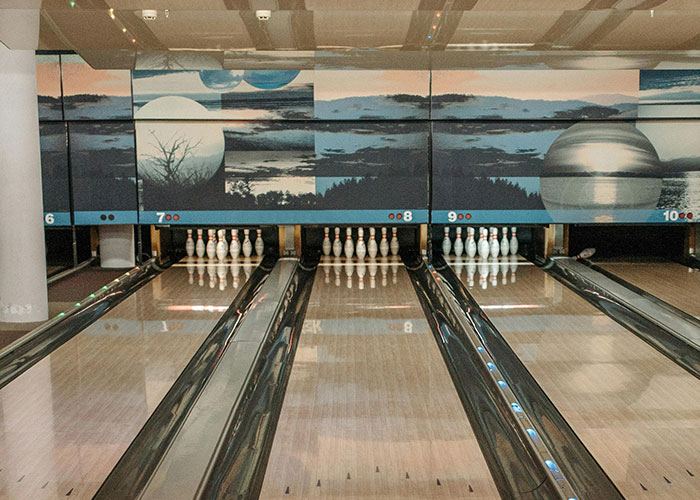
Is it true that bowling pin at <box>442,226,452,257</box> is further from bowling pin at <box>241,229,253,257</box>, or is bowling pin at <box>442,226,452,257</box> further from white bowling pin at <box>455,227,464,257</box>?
bowling pin at <box>241,229,253,257</box>

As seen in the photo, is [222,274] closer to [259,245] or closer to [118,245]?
[259,245]

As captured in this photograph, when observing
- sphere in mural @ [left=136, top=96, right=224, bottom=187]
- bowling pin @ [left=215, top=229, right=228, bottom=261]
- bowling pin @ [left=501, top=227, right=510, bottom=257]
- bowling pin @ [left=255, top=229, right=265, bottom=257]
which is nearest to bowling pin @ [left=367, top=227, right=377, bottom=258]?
bowling pin @ [left=255, top=229, right=265, bottom=257]

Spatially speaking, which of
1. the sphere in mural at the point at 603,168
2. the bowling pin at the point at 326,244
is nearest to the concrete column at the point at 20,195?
the bowling pin at the point at 326,244

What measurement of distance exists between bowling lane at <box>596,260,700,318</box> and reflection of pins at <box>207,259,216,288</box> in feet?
8.39

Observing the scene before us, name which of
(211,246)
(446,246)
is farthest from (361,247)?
(211,246)

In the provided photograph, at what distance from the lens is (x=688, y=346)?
3.11 meters

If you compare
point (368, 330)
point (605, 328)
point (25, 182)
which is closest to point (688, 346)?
point (605, 328)

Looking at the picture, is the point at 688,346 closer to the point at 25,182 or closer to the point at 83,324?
the point at 83,324

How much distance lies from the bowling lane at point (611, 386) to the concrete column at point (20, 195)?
2444mm

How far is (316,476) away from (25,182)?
2.71 meters

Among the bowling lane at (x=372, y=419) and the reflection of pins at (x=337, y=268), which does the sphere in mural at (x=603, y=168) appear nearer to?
the reflection of pins at (x=337, y=268)

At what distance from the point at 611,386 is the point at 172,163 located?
10.6ft

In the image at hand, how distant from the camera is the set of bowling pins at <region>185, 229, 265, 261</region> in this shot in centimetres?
507

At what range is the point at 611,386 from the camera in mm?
2654
